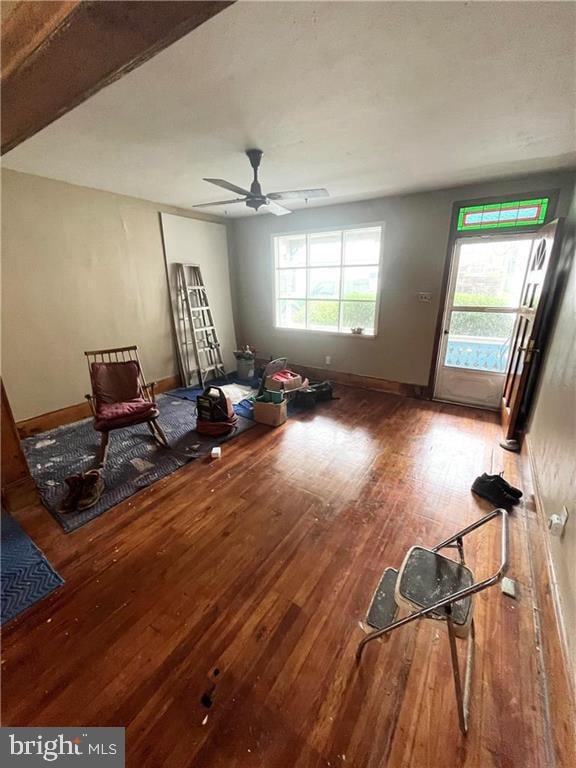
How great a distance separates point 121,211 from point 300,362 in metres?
3.14

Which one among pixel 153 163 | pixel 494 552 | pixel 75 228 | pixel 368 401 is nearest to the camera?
pixel 494 552

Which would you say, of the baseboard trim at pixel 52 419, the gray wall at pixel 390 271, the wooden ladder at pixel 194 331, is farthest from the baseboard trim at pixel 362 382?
the baseboard trim at pixel 52 419

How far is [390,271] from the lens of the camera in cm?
396

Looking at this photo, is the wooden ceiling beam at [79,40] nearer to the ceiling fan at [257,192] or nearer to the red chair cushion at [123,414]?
the ceiling fan at [257,192]

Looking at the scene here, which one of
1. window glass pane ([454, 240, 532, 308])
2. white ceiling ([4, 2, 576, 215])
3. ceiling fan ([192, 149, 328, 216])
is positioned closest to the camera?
white ceiling ([4, 2, 576, 215])

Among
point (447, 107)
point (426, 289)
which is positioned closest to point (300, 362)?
point (426, 289)

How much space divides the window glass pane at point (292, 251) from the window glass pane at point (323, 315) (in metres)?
0.68

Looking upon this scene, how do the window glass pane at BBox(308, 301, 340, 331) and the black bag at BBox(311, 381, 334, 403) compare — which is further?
the window glass pane at BBox(308, 301, 340, 331)

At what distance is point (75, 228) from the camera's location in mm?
3258

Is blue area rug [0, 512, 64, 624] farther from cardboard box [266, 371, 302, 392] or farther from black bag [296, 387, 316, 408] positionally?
black bag [296, 387, 316, 408]

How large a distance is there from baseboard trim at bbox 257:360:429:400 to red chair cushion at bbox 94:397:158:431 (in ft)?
8.97

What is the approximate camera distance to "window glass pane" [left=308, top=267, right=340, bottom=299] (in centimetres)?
449

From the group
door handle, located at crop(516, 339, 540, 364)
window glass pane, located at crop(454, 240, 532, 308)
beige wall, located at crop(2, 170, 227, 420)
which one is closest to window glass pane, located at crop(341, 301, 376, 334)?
window glass pane, located at crop(454, 240, 532, 308)

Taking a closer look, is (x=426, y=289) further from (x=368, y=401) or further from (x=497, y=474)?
(x=497, y=474)
